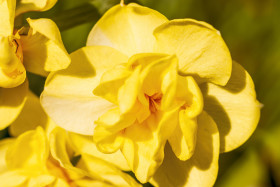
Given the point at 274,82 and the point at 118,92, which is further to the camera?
the point at 274,82

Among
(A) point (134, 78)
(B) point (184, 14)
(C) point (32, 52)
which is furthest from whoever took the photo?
(B) point (184, 14)

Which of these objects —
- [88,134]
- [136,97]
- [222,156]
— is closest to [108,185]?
[88,134]

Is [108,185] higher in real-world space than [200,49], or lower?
lower

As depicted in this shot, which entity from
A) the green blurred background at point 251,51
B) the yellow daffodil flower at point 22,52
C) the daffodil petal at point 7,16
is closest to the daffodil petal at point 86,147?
the yellow daffodil flower at point 22,52

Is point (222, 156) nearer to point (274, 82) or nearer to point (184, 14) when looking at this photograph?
point (274, 82)

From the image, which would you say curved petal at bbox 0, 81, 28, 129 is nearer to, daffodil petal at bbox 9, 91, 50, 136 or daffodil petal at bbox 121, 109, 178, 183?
daffodil petal at bbox 9, 91, 50, 136

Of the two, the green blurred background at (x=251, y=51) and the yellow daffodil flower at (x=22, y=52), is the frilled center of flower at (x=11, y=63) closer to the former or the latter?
the yellow daffodil flower at (x=22, y=52)
